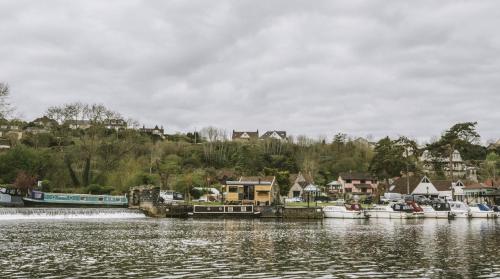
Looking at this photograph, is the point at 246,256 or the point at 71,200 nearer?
the point at 246,256

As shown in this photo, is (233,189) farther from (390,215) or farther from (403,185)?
(403,185)

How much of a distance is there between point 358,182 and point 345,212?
62.1 m

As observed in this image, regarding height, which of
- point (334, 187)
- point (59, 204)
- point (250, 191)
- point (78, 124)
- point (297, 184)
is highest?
point (78, 124)

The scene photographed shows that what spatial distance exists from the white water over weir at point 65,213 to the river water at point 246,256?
76.3 ft

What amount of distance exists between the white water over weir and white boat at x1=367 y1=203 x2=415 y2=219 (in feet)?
118

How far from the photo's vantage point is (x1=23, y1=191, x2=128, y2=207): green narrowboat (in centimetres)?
7912

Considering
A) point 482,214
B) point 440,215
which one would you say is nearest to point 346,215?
point 440,215

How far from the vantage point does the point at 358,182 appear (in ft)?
433

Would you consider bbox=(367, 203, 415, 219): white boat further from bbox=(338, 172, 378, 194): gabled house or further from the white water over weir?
bbox=(338, 172, 378, 194): gabled house

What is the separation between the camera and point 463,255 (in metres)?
29.1

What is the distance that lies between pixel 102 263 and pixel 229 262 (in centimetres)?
660

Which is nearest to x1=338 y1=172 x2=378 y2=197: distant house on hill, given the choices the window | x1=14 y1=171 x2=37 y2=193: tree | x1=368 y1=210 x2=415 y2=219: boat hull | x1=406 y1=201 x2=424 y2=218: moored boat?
the window

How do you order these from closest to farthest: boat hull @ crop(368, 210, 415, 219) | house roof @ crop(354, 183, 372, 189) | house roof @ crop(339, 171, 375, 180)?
boat hull @ crop(368, 210, 415, 219), house roof @ crop(354, 183, 372, 189), house roof @ crop(339, 171, 375, 180)

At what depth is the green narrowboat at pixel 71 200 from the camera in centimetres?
7912
